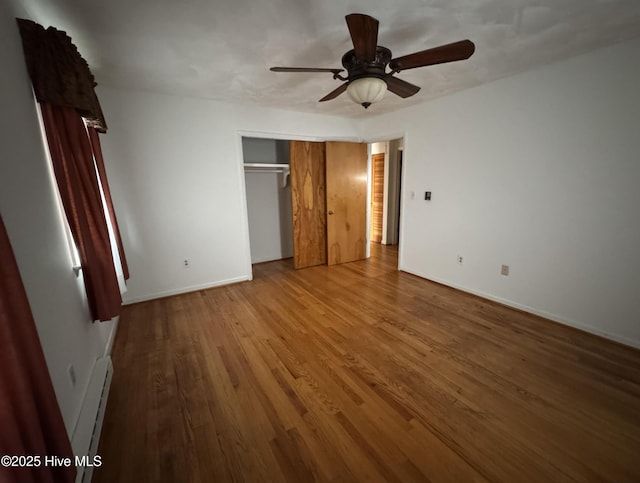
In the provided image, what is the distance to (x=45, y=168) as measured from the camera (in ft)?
5.02

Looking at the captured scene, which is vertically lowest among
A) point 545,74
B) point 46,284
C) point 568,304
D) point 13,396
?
point 568,304

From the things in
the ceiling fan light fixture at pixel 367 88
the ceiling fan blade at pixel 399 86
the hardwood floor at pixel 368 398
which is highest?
the ceiling fan blade at pixel 399 86

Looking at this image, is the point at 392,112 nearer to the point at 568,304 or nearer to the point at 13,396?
the point at 568,304

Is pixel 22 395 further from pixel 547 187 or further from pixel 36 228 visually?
pixel 547 187

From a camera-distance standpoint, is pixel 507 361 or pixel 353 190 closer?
pixel 507 361

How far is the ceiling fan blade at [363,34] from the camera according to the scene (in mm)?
1322

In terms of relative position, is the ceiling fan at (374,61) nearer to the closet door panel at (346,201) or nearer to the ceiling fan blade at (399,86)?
the ceiling fan blade at (399,86)

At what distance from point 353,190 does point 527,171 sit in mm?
2414

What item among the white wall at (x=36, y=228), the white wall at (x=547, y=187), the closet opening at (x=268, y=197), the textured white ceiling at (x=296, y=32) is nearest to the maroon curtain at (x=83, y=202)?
the white wall at (x=36, y=228)

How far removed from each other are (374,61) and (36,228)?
2.11 metres

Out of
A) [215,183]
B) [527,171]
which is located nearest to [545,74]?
[527,171]

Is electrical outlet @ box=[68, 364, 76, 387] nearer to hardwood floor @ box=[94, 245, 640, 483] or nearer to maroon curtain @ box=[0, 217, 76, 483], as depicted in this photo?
hardwood floor @ box=[94, 245, 640, 483]

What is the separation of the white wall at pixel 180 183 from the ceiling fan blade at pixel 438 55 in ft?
7.68

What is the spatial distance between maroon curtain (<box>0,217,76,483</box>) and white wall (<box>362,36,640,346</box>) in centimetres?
358
